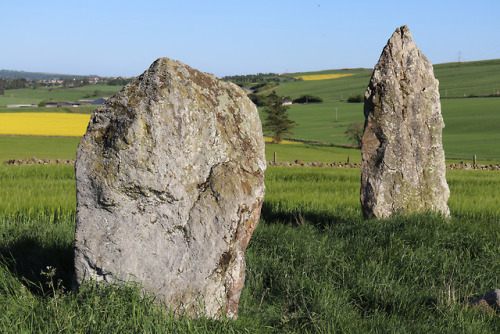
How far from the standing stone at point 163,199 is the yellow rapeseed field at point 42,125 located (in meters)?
41.0

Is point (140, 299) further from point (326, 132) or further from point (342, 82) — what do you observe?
point (342, 82)

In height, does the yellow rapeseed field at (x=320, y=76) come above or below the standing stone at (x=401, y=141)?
above

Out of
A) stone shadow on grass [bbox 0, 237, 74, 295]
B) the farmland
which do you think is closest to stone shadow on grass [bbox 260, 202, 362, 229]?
the farmland

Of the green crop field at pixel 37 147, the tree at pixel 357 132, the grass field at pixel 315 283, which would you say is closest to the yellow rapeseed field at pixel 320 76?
the tree at pixel 357 132

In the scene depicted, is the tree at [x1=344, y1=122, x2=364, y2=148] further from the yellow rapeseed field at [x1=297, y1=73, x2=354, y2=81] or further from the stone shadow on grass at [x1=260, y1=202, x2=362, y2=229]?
the yellow rapeseed field at [x1=297, y1=73, x2=354, y2=81]

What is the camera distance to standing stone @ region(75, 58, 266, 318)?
13.4 feet

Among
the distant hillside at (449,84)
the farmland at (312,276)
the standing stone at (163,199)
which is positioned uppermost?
the distant hillside at (449,84)

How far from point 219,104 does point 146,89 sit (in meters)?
0.71

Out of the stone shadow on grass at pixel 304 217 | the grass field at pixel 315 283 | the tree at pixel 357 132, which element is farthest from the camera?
the tree at pixel 357 132

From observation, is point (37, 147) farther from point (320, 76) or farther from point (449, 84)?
point (320, 76)

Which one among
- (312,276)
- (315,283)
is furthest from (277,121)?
(315,283)

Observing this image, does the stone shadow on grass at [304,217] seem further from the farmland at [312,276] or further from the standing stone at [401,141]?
the standing stone at [401,141]

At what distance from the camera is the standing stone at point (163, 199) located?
4.10 m

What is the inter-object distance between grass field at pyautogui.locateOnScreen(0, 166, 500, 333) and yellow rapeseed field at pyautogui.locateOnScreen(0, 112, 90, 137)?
1486 inches
